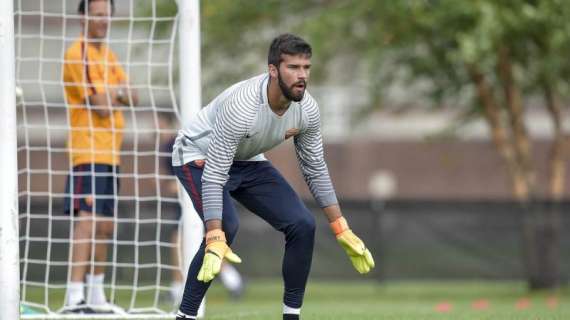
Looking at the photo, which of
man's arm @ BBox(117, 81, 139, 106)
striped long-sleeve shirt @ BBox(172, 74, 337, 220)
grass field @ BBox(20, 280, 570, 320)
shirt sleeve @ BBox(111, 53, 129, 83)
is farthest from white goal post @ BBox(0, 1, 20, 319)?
grass field @ BBox(20, 280, 570, 320)

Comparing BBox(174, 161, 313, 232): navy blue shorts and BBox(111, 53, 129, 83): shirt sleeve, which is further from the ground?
BBox(111, 53, 129, 83): shirt sleeve

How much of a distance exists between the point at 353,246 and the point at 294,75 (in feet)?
3.60

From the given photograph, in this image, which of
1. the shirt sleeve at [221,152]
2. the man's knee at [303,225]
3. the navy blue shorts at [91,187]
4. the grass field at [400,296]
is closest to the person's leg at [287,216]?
the man's knee at [303,225]

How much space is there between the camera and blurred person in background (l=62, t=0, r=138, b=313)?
29.3ft

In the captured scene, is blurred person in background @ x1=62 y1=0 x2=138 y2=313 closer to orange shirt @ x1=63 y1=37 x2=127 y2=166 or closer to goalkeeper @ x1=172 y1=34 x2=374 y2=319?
orange shirt @ x1=63 y1=37 x2=127 y2=166

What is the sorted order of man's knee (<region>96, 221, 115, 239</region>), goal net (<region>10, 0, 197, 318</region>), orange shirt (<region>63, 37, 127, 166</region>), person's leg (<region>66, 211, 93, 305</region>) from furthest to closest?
1. goal net (<region>10, 0, 197, 318</region>)
2. man's knee (<region>96, 221, 115, 239</region>)
3. orange shirt (<region>63, 37, 127, 166</region>)
4. person's leg (<region>66, 211, 93, 305</region>)

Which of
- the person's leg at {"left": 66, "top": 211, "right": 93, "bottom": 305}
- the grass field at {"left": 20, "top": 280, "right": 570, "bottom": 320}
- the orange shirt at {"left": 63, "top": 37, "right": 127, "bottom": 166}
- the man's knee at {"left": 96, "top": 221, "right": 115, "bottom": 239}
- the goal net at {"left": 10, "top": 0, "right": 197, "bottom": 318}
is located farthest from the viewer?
the grass field at {"left": 20, "top": 280, "right": 570, "bottom": 320}

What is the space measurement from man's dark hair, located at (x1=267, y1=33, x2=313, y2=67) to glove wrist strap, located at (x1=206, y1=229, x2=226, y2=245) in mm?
928

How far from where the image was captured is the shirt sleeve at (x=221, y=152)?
244 inches

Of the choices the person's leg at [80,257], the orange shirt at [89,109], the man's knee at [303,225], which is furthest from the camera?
the orange shirt at [89,109]

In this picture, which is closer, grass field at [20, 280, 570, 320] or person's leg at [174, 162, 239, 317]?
person's leg at [174, 162, 239, 317]

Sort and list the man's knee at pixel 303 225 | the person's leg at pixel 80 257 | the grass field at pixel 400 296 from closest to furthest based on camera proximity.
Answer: the man's knee at pixel 303 225
the person's leg at pixel 80 257
the grass field at pixel 400 296

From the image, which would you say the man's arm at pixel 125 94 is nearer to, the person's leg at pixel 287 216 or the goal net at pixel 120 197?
the goal net at pixel 120 197

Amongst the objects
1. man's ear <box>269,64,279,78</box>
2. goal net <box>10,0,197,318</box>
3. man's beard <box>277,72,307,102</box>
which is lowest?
goal net <box>10,0,197,318</box>
